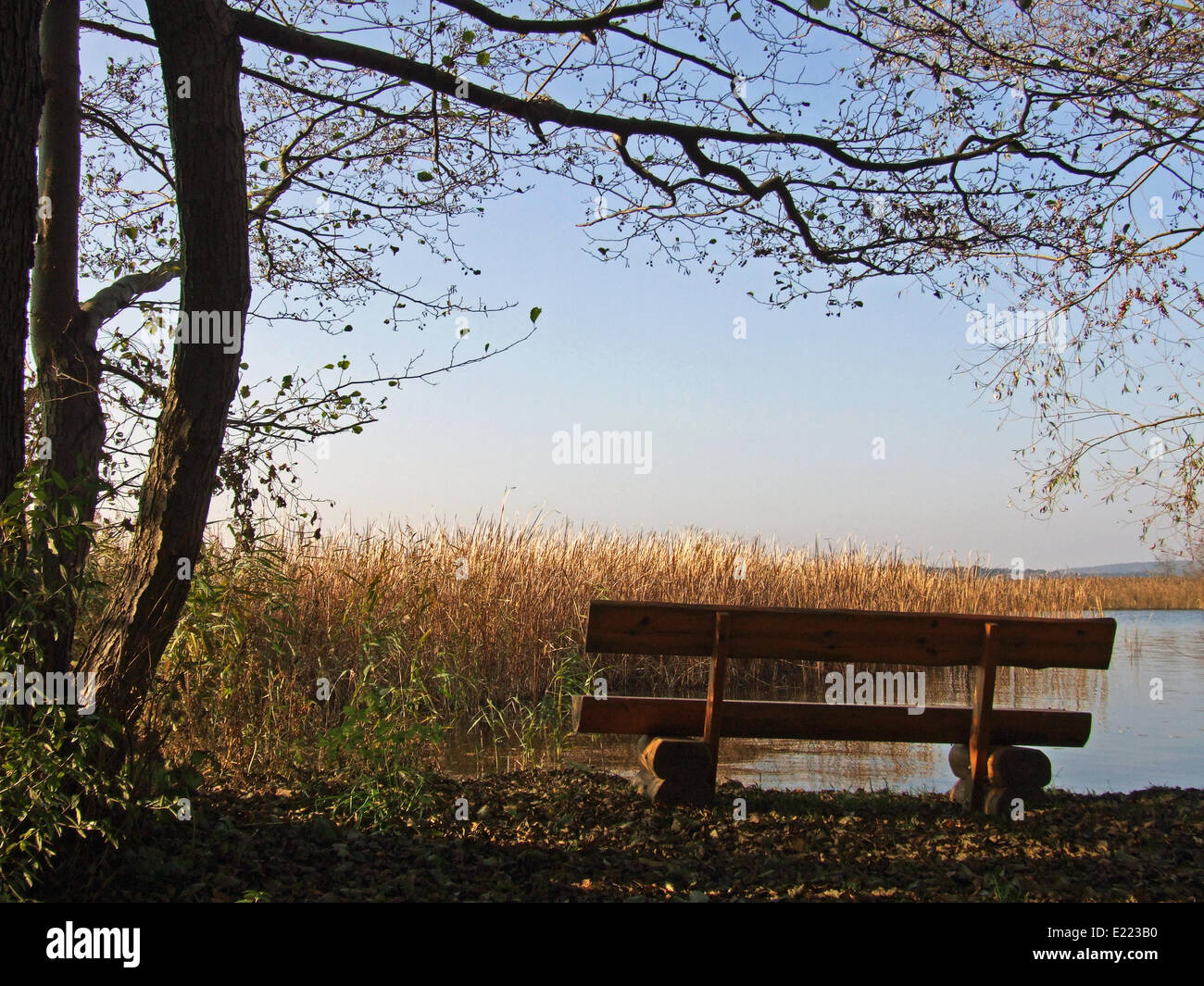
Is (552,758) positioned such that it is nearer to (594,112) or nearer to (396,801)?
(396,801)

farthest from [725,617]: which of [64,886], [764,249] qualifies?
[64,886]

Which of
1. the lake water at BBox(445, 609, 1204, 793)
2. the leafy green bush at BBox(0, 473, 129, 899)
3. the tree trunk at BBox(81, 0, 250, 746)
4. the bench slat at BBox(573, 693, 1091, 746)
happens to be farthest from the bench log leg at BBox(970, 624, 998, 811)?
the leafy green bush at BBox(0, 473, 129, 899)

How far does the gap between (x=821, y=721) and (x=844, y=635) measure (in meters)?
0.52

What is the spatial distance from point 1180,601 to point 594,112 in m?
41.8

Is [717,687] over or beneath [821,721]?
over

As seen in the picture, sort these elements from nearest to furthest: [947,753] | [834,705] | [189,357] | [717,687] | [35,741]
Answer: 1. [35,741]
2. [189,357]
3. [717,687]
4. [834,705]
5. [947,753]

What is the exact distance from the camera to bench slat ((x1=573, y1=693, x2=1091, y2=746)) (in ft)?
18.7

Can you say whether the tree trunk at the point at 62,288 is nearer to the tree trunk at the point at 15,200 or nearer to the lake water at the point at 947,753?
the tree trunk at the point at 15,200

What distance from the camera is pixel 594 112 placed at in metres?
5.91

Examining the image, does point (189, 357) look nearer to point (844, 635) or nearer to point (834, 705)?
point (844, 635)

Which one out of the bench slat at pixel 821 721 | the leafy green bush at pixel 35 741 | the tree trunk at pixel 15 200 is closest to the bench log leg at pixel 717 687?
the bench slat at pixel 821 721

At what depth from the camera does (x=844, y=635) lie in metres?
5.95

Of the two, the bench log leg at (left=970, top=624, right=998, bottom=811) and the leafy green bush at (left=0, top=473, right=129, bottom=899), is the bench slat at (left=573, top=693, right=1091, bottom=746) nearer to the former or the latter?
the bench log leg at (left=970, top=624, right=998, bottom=811)

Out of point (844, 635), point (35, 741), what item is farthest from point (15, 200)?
point (844, 635)
